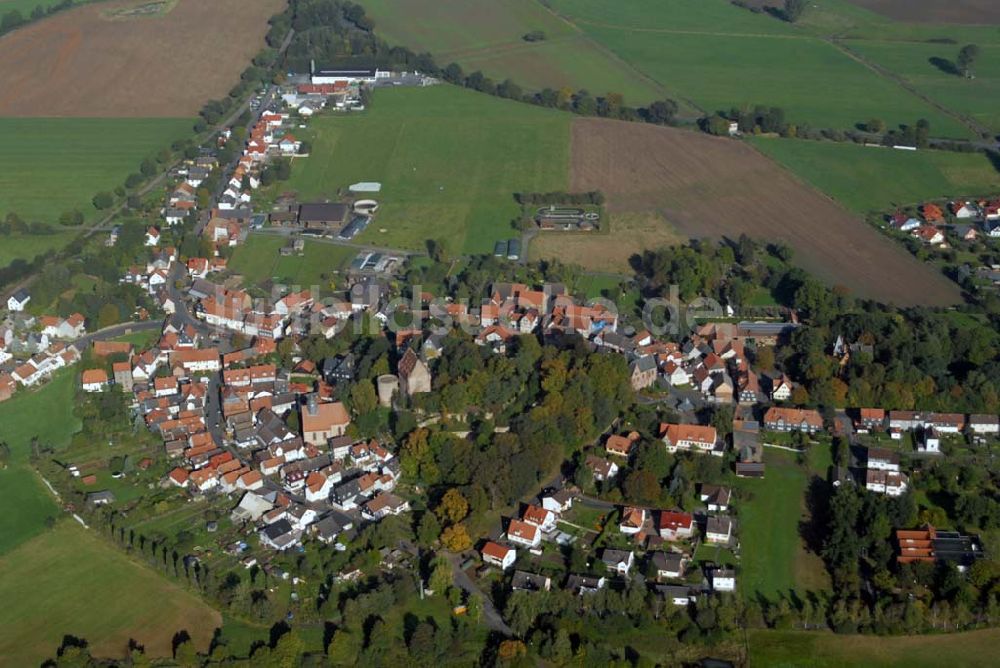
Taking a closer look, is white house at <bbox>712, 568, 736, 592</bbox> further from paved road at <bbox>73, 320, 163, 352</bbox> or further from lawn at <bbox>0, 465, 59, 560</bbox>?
paved road at <bbox>73, 320, 163, 352</bbox>

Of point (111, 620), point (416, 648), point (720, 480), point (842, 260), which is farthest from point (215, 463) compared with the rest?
point (842, 260)

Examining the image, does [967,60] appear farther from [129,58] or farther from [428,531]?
[428,531]

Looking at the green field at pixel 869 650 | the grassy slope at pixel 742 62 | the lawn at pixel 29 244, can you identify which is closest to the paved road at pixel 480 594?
the green field at pixel 869 650

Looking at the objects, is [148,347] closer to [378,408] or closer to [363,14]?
[378,408]

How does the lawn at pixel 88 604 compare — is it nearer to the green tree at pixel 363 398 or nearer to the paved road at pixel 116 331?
the green tree at pixel 363 398

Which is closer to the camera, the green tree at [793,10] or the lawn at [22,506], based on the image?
the lawn at [22,506]

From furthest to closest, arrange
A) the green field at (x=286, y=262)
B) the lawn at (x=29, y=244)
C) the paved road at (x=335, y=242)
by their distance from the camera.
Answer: the lawn at (x=29, y=244)
the paved road at (x=335, y=242)
the green field at (x=286, y=262)

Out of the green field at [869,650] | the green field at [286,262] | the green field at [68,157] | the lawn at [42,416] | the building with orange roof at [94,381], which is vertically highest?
the green field at [68,157]
